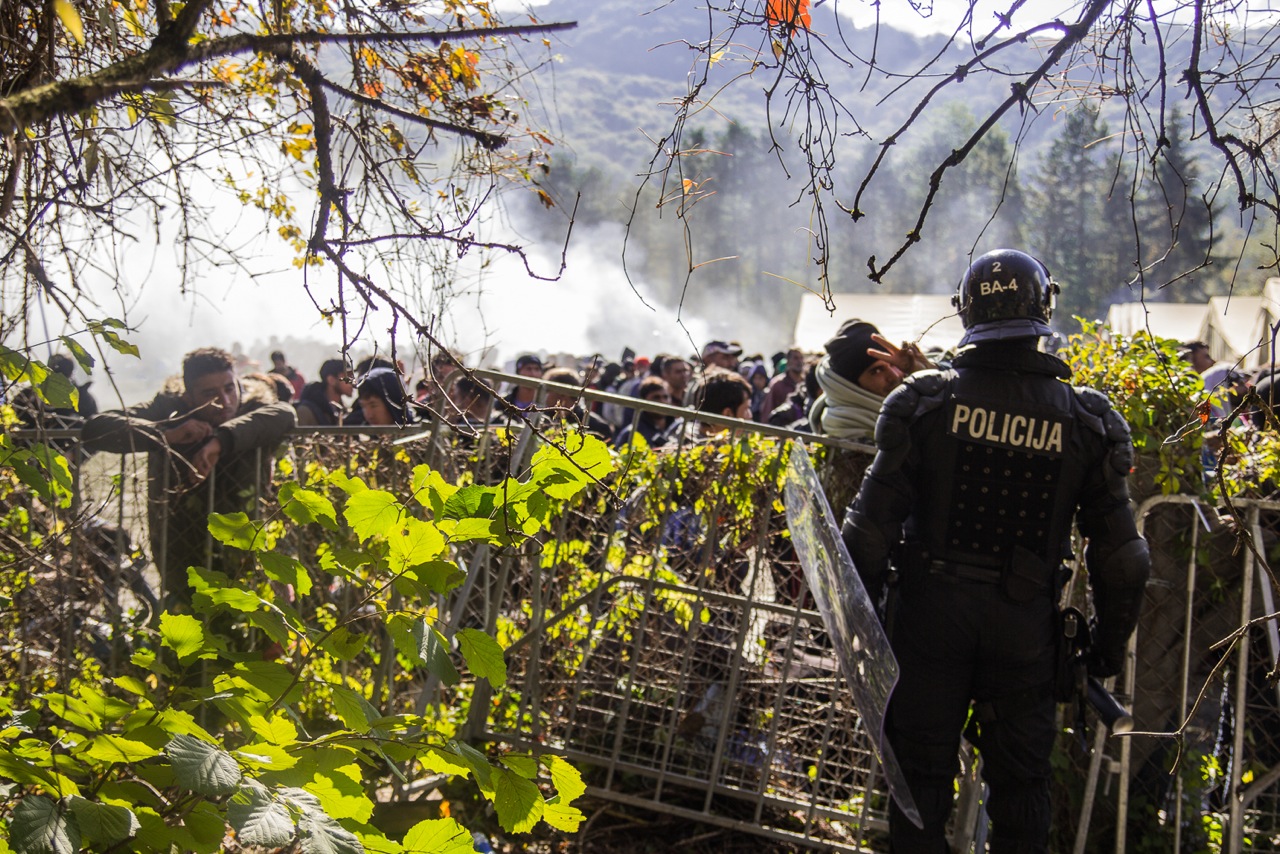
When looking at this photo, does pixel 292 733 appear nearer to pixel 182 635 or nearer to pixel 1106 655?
pixel 182 635

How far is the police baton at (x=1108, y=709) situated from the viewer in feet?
10.5

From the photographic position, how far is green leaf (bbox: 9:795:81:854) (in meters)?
1.24

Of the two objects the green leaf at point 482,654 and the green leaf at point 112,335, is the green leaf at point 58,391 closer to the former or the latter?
the green leaf at point 112,335

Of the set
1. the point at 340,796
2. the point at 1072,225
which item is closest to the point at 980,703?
the point at 340,796

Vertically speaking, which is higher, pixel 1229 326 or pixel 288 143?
pixel 1229 326

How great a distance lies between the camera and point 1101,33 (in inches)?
86.5

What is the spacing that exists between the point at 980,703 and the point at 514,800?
Result: 7.63 ft

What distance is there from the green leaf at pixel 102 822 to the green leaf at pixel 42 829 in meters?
0.01

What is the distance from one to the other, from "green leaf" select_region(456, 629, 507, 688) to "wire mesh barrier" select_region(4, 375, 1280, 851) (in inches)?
87.4

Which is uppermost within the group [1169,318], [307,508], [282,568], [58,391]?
[1169,318]

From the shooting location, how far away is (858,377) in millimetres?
4141

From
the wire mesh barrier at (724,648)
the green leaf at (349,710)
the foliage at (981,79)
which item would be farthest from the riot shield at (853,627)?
the green leaf at (349,710)

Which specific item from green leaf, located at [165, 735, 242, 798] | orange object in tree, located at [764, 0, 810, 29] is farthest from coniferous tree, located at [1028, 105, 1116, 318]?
green leaf, located at [165, 735, 242, 798]

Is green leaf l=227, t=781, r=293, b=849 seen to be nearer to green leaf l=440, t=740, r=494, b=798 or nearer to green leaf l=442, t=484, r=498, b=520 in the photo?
green leaf l=440, t=740, r=494, b=798
